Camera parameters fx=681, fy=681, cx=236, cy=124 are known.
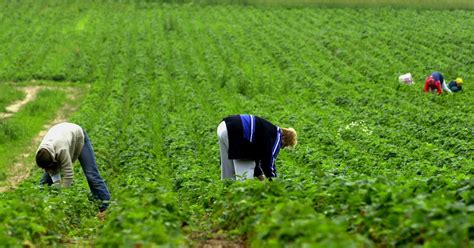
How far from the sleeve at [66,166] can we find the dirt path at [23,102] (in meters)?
13.9

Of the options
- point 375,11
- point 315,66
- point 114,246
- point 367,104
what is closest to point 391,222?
point 114,246

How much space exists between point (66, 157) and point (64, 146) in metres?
0.16

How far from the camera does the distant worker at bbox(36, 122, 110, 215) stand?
9.52 metres

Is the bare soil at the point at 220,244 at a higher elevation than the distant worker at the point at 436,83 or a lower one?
higher

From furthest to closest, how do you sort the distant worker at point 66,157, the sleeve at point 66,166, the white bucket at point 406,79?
the white bucket at point 406,79 → the sleeve at point 66,166 → the distant worker at point 66,157

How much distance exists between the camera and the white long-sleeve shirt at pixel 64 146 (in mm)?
9586

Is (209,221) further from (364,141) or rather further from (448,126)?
(448,126)

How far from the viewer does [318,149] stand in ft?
49.9

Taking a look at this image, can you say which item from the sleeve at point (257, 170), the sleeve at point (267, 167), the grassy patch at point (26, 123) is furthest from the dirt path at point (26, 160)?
the sleeve at point (267, 167)

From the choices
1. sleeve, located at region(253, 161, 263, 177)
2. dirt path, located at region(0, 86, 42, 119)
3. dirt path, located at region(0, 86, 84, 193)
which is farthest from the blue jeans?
dirt path, located at region(0, 86, 42, 119)

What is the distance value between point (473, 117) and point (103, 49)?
74.7ft

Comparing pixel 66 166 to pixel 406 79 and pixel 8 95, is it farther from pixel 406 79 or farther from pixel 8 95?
pixel 406 79

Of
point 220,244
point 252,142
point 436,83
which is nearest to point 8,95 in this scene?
point 436,83

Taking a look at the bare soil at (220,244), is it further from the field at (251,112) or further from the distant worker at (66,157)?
the distant worker at (66,157)
